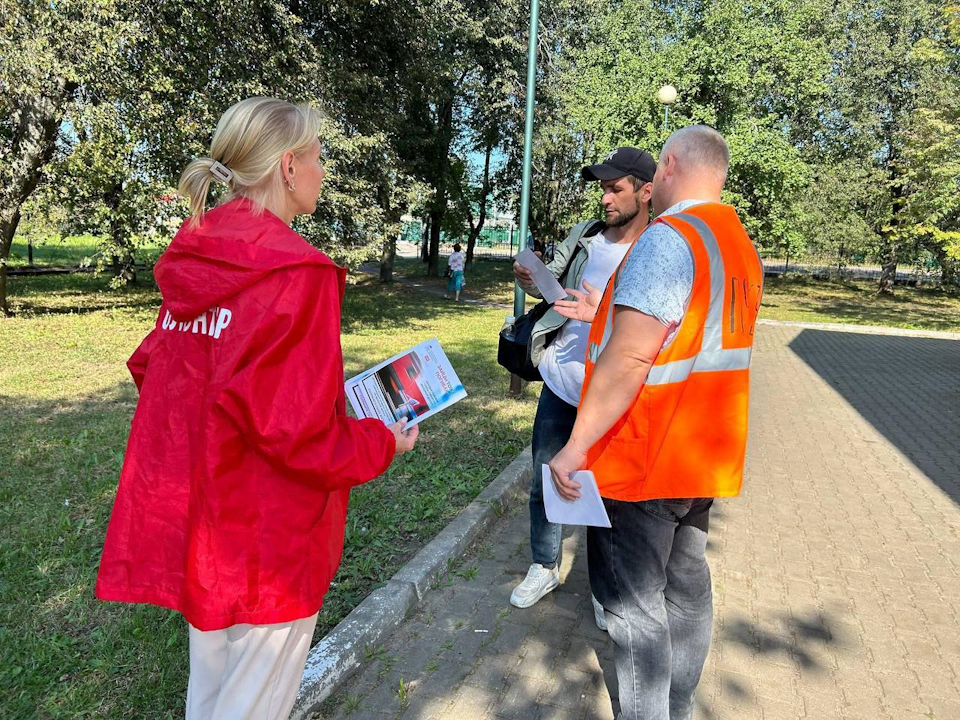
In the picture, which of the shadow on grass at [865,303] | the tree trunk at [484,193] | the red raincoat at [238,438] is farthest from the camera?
the tree trunk at [484,193]

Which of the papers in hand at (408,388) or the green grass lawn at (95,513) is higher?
the papers in hand at (408,388)

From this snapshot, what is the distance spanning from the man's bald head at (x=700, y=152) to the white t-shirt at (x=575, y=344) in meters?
0.94

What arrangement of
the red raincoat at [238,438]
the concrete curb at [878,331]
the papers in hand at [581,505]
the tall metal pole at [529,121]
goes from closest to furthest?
the red raincoat at [238,438] → the papers in hand at [581,505] → the tall metal pole at [529,121] → the concrete curb at [878,331]

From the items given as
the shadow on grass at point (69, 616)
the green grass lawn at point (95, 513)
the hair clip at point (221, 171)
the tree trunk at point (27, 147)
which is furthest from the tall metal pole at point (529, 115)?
the tree trunk at point (27, 147)

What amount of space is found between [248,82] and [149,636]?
9505 mm

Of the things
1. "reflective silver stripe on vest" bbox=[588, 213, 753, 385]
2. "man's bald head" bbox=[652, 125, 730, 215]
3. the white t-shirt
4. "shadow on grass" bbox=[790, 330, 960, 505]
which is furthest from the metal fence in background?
"reflective silver stripe on vest" bbox=[588, 213, 753, 385]

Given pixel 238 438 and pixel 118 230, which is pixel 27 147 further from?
pixel 238 438

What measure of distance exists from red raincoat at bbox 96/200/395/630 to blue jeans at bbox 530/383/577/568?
1.58 m

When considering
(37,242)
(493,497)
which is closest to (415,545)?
(493,497)

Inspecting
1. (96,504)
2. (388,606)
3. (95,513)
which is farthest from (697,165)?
(96,504)

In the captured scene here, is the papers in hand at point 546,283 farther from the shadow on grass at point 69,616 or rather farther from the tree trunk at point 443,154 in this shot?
the tree trunk at point 443,154

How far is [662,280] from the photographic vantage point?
6.16 ft

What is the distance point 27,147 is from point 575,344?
1143 cm

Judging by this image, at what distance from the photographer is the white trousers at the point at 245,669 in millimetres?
1658
